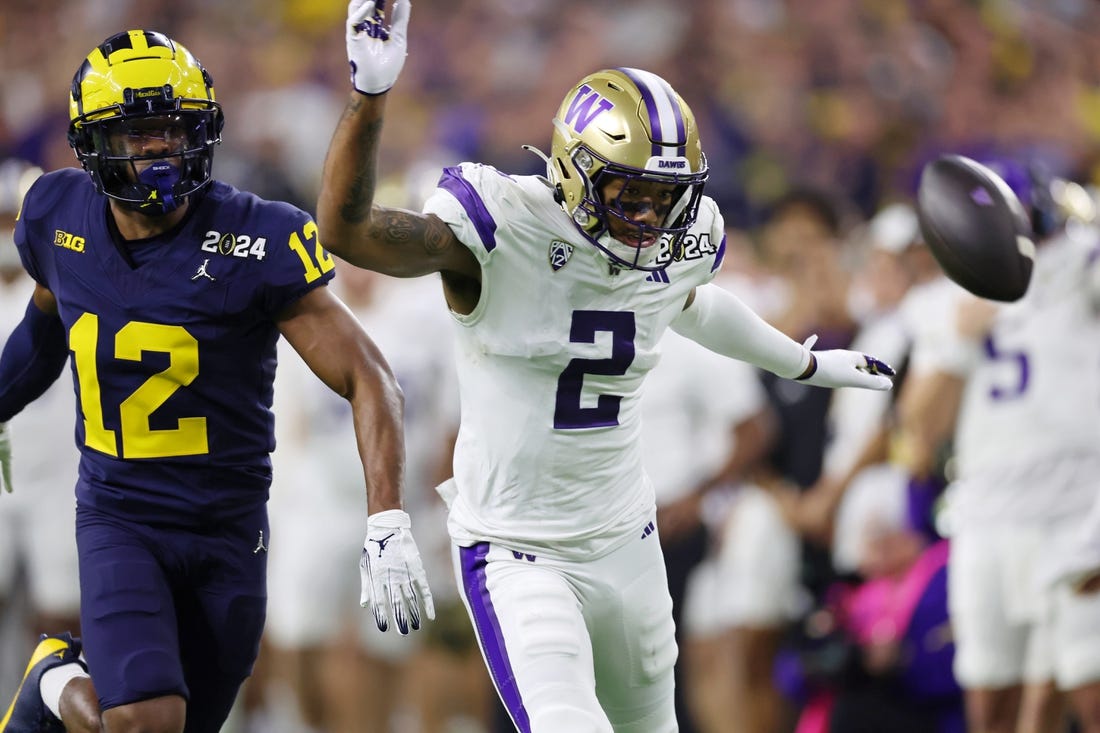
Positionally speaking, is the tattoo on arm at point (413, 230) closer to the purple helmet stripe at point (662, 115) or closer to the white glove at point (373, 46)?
the white glove at point (373, 46)

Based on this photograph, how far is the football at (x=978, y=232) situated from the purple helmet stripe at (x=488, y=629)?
5.55ft

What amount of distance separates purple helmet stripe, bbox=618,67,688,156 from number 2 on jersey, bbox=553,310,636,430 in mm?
385

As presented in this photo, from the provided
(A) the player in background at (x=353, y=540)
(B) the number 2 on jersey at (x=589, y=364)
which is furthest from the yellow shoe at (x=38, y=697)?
(A) the player in background at (x=353, y=540)

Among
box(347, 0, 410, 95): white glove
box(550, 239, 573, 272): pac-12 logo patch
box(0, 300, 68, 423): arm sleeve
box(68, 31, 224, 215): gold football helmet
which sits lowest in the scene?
box(0, 300, 68, 423): arm sleeve

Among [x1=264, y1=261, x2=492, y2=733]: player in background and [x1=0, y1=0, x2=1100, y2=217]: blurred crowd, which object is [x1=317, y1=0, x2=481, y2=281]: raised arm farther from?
[x1=0, y1=0, x2=1100, y2=217]: blurred crowd

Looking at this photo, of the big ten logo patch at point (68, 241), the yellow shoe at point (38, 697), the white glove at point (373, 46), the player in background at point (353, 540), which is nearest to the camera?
the white glove at point (373, 46)

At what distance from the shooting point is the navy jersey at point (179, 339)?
11.6 ft

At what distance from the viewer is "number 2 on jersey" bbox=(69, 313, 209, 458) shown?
3.52 m

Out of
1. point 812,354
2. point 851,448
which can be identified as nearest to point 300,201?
point 851,448

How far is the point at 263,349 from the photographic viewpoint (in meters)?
3.66

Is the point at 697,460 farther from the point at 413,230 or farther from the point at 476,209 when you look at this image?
the point at 413,230

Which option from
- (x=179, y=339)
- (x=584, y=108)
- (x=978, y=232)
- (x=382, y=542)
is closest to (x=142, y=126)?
(x=179, y=339)

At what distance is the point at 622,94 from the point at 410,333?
11.9ft

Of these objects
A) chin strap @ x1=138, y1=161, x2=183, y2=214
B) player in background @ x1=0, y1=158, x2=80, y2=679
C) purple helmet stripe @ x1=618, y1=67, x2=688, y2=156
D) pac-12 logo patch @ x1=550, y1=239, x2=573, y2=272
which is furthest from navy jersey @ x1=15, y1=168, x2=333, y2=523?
player in background @ x1=0, y1=158, x2=80, y2=679
